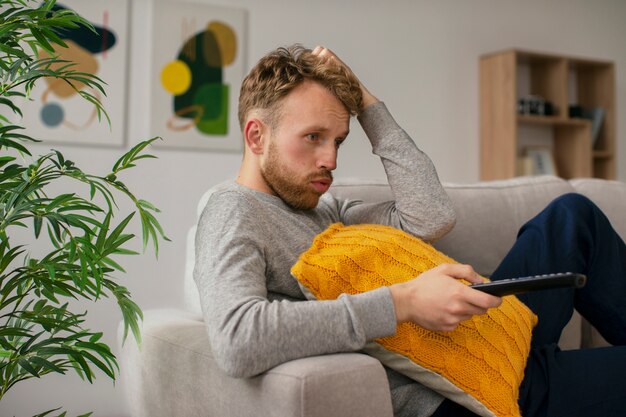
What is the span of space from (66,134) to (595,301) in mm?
2430

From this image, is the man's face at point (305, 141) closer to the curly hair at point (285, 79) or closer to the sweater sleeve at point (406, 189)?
the curly hair at point (285, 79)

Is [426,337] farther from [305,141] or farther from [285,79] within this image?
[285,79]

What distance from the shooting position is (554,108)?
14.6ft

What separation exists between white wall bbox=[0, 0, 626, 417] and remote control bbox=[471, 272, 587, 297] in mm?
2478

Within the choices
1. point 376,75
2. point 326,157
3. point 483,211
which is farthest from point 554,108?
point 326,157

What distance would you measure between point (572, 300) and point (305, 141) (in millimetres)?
701

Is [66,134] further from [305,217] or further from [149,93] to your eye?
[305,217]

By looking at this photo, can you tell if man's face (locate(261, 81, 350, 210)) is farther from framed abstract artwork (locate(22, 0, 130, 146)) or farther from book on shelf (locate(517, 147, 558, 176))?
book on shelf (locate(517, 147, 558, 176))

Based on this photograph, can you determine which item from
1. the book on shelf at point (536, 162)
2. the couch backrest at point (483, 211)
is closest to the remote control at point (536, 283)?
the couch backrest at point (483, 211)

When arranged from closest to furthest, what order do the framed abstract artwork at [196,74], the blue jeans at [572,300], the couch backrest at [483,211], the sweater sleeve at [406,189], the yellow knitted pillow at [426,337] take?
the yellow knitted pillow at [426,337] → the blue jeans at [572,300] → the sweater sleeve at [406,189] → the couch backrest at [483,211] → the framed abstract artwork at [196,74]

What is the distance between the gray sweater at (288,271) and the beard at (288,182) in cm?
3

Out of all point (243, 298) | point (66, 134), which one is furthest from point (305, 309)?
point (66, 134)

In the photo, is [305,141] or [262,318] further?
[305,141]

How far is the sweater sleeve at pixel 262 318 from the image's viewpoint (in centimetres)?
112
